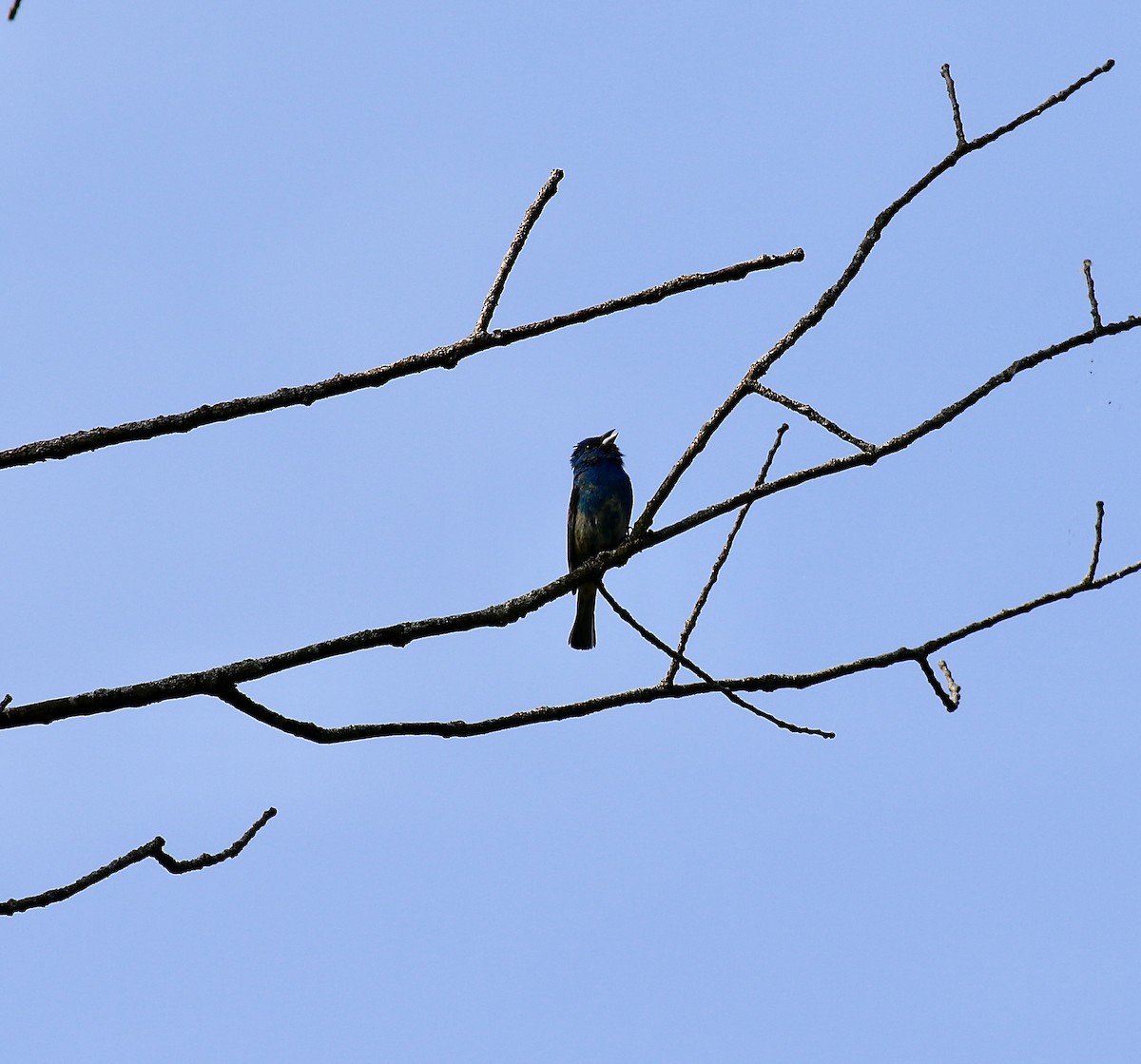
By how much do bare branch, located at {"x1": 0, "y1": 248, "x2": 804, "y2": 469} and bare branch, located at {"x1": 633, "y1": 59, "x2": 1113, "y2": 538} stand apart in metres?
0.38

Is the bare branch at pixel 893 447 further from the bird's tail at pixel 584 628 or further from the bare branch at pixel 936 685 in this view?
the bird's tail at pixel 584 628

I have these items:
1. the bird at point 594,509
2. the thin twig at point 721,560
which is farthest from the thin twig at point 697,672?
the bird at point 594,509

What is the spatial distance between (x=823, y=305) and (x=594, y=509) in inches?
276

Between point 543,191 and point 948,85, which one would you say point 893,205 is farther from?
point 543,191

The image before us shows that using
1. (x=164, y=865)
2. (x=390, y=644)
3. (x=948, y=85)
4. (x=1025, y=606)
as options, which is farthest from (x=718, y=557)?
(x=164, y=865)

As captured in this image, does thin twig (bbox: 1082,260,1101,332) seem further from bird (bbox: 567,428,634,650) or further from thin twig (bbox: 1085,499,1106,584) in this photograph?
bird (bbox: 567,428,634,650)

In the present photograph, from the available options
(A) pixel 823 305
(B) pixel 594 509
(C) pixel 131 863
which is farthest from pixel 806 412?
(B) pixel 594 509

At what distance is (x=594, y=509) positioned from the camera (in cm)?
1041

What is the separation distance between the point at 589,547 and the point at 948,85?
7.17 metres

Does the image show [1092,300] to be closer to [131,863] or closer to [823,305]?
[823,305]

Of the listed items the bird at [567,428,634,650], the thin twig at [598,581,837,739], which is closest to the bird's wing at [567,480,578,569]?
the bird at [567,428,634,650]

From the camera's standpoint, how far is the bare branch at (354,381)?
2.77 m

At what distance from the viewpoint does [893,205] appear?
3.32m

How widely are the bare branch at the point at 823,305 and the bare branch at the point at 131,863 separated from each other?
127cm
